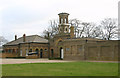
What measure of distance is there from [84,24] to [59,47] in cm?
2066

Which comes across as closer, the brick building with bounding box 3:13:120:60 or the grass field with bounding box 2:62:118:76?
the grass field with bounding box 2:62:118:76

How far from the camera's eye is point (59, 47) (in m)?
49.3

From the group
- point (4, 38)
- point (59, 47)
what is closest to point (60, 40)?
point (59, 47)

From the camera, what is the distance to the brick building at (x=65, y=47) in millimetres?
36062

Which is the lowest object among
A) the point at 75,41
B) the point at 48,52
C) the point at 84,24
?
the point at 48,52

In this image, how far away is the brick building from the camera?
118 feet

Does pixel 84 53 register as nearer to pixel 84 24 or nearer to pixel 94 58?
pixel 94 58

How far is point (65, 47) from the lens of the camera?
4494cm

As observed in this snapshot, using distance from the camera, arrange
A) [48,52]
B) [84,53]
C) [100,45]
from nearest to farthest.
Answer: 1. [100,45]
2. [84,53]
3. [48,52]

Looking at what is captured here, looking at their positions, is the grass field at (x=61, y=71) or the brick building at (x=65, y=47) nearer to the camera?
the grass field at (x=61, y=71)

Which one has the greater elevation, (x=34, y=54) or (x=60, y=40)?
(x=60, y=40)

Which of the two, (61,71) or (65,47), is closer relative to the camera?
(61,71)

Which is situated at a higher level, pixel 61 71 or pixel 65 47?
pixel 65 47

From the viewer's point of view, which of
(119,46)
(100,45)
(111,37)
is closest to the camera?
(119,46)
